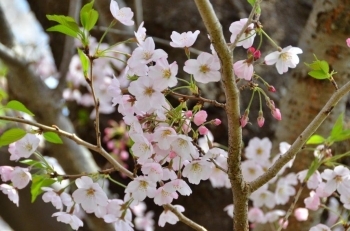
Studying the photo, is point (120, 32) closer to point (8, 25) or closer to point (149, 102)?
point (8, 25)

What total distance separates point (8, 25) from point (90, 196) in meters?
0.92

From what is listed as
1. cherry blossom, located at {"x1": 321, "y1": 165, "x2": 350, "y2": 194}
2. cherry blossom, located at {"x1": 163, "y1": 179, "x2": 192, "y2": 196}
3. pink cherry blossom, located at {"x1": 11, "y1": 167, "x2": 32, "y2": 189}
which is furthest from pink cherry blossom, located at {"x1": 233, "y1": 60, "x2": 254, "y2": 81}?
pink cherry blossom, located at {"x1": 11, "y1": 167, "x2": 32, "y2": 189}

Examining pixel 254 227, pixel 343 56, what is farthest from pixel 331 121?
pixel 254 227

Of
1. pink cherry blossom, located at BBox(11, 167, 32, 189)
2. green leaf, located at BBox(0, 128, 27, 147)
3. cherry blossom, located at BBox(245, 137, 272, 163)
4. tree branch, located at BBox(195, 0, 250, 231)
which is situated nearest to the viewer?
tree branch, located at BBox(195, 0, 250, 231)

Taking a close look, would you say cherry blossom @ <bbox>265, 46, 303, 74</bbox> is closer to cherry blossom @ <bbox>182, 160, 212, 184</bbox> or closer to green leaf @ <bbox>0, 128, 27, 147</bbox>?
cherry blossom @ <bbox>182, 160, 212, 184</bbox>

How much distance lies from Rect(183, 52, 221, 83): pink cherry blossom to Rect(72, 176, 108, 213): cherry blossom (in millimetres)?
205

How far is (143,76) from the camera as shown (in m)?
0.56

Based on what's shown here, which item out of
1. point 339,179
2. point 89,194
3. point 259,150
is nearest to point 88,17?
point 89,194

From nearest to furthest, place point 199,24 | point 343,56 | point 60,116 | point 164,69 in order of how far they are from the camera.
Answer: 1. point 164,69
2. point 343,56
3. point 60,116
4. point 199,24

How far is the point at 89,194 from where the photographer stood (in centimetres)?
65

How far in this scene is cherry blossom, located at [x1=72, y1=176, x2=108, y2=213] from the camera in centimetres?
64

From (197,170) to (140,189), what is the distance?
8cm

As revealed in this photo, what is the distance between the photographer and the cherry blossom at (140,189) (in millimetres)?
608

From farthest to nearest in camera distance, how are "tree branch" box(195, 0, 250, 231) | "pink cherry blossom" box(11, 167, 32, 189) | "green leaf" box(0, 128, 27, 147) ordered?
"pink cherry blossom" box(11, 167, 32, 189), "green leaf" box(0, 128, 27, 147), "tree branch" box(195, 0, 250, 231)
